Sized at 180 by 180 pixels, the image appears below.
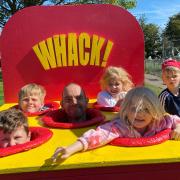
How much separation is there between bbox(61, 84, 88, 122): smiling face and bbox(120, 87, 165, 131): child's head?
0.55 meters

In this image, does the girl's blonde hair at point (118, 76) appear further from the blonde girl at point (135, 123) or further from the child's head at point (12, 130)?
the child's head at point (12, 130)

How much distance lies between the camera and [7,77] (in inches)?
147

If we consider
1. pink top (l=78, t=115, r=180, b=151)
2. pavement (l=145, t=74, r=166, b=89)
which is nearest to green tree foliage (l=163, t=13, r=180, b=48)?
pavement (l=145, t=74, r=166, b=89)

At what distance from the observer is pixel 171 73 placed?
117 inches

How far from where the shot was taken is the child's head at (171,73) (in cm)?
296

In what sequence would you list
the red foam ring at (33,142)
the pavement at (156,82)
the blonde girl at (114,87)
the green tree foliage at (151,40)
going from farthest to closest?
the green tree foliage at (151,40) < the pavement at (156,82) < the blonde girl at (114,87) < the red foam ring at (33,142)

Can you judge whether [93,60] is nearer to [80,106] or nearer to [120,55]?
[120,55]

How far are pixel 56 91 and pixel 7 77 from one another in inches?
19.2

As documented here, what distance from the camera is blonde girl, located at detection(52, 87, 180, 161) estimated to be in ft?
6.44

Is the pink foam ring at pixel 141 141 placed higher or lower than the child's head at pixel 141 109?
lower

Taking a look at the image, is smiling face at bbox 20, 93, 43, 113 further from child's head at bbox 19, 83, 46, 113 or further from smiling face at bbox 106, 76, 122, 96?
smiling face at bbox 106, 76, 122, 96

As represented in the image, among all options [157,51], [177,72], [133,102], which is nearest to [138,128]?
[133,102]

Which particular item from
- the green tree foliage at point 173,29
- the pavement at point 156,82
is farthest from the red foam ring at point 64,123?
the green tree foliage at point 173,29

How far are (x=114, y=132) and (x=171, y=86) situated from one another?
113 cm
